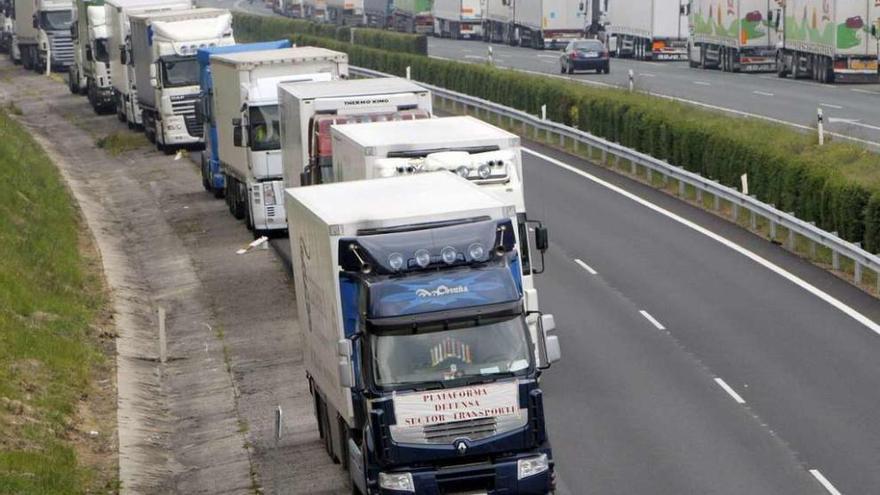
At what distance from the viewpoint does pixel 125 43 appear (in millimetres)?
59031

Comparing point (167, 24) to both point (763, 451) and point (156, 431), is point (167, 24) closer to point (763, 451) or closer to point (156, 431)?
point (156, 431)

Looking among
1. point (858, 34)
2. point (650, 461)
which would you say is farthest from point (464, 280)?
point (858, 34)

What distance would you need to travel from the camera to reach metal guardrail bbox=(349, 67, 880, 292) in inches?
1176

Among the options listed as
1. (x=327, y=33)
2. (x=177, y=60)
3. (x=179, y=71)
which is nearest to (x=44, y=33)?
(x=327, y=33)

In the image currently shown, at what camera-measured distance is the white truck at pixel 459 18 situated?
109 meters

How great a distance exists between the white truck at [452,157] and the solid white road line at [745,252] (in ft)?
18.9

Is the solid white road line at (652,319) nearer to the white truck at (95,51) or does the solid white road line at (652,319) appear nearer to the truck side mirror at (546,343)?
the truck side mirror at (546,343)

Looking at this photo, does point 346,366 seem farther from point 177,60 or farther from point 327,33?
point 327,33

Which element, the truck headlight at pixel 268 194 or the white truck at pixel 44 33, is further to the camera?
the white truck at pixel 44 33

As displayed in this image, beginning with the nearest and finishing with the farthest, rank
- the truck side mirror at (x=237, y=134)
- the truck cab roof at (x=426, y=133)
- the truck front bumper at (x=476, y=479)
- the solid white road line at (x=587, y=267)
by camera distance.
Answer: the truck front bumper at (x=476, y=479) < the truck cab roof at (x=426, y=133) < the solid white road line at (x=587, y=267) < the truck side mirror at (x=237, y=134)

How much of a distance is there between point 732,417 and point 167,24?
106ft

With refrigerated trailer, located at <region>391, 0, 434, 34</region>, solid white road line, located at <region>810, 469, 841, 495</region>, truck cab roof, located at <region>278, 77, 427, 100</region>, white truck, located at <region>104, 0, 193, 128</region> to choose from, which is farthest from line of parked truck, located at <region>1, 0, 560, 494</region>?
refrigerated trailer, located at <region>391, 0, 434, 34</region>

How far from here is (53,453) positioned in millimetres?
21938

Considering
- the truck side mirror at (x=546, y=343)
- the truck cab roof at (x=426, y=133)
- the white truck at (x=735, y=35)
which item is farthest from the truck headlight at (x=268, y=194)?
the white truck at (x=735, y=35)
